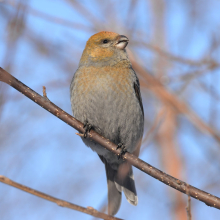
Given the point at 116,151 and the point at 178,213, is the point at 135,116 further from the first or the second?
the point at 178,213

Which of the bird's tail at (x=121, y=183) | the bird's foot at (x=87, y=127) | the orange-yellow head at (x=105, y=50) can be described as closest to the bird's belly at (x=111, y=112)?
the bird's foot at (x=87, y=127)

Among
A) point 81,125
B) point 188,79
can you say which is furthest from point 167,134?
point 81,125

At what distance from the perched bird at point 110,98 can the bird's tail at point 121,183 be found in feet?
0.05

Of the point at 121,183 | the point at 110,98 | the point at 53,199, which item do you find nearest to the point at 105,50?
the point at 110,98

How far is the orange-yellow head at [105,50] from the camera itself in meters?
4.73

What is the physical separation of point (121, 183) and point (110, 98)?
5.18ft

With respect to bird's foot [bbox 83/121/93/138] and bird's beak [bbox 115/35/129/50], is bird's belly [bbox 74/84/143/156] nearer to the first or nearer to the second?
bird's foot [bbox 83/121/93/138]

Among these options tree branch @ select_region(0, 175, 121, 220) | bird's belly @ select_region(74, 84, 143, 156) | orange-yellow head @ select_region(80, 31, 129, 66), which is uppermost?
orange-yellow head @ select_region(80, 31, 129, 66)

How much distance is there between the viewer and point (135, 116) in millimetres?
4438

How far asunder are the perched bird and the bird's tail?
2 centimetres

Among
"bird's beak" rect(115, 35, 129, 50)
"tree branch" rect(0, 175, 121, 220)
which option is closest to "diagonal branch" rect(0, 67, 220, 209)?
"tree branch" rect(0, 175, 121, 220)

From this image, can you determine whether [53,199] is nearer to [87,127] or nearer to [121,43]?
[87,127]

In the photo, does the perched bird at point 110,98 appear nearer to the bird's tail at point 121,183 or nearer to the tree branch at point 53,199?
the bird's tail at point 121,183

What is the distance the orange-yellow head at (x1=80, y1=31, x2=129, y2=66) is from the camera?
473cm
